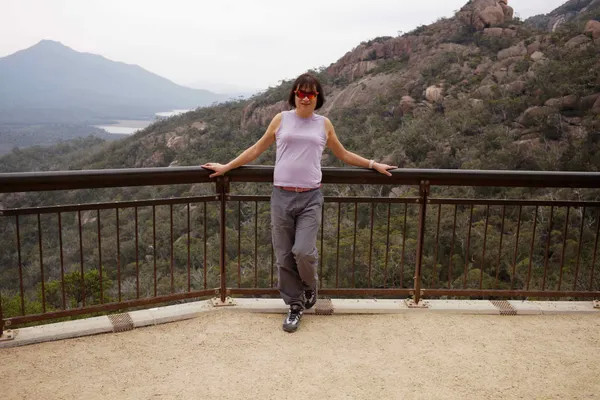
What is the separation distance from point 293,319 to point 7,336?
1.64 metres

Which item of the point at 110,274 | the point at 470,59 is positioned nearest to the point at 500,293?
the point at 110,274

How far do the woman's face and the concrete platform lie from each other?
134 centimetres

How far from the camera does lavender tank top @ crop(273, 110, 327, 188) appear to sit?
295 cm

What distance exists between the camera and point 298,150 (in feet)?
9.71

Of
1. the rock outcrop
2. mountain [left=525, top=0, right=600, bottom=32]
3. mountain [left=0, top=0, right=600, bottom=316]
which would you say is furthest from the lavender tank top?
mountain [left=525, top=0, right=600, bottom=32]

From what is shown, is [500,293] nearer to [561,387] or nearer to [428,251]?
[561,387]

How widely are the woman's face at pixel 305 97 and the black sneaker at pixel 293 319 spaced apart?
4.08ft

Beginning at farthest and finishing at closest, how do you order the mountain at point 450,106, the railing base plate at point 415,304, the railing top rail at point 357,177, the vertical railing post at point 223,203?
the mountain at point 450,106 → the railing base plate at point 415,304 → the vertical railing post at point 223,203 → the railing top rail at point 357,177

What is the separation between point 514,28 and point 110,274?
108 ft

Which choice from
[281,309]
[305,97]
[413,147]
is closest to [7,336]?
[281,309]

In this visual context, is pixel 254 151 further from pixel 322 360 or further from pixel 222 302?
pixel 322 360

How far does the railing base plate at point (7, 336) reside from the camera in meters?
2.77

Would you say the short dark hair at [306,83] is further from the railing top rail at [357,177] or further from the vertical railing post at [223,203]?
the vertical railing post at [223,203]

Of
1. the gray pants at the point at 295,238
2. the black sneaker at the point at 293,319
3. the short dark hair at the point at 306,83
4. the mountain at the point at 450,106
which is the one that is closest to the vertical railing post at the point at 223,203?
the gray pants at the point at 295,238
